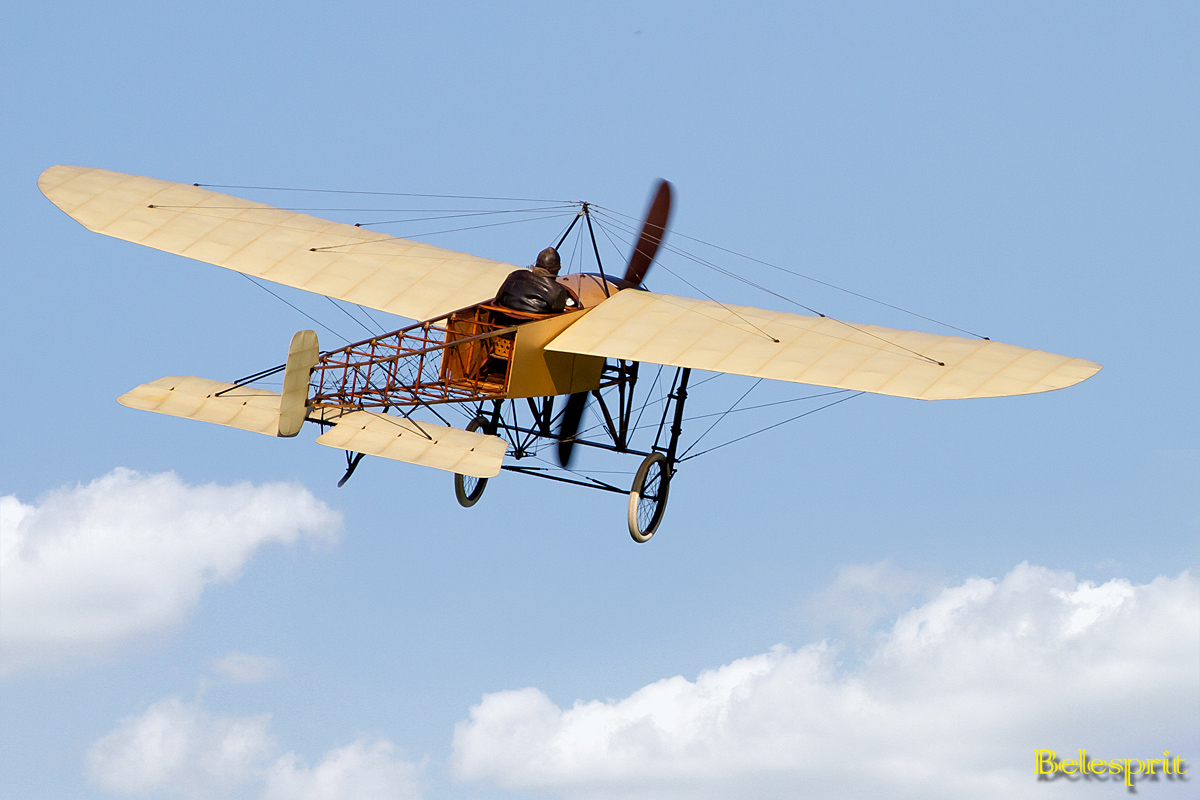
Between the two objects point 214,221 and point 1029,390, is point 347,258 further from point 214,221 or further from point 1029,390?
point 1029,390

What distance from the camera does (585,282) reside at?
2380 cm

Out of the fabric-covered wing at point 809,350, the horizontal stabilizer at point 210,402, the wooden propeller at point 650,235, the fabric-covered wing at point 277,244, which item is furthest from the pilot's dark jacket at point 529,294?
the horizontal stabilizer at point 210,402

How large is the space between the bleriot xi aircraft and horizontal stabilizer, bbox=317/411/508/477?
20 mm

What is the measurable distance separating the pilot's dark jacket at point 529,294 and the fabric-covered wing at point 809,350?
0.36 m

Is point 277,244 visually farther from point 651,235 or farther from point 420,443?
point 420,443

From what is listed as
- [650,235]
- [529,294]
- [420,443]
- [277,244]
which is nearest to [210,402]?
[420,443]

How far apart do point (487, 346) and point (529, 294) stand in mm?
755

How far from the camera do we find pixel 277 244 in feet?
81.4

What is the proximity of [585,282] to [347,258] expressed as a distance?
3034 mm


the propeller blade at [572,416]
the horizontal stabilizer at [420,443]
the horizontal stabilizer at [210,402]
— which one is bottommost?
the horizontal stabilizer at [420,443]

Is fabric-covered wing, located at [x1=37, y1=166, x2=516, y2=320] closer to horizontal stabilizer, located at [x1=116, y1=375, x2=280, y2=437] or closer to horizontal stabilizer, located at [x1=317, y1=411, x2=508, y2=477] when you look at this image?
horizontal stabilizer, located at [x1=116, y1=375, x2=280, y2=437]

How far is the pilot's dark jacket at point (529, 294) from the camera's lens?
22297 millimetres

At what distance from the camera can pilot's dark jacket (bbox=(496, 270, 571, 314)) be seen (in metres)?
22.3

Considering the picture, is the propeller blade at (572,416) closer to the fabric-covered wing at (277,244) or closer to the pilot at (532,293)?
the pilot at (532,293)
